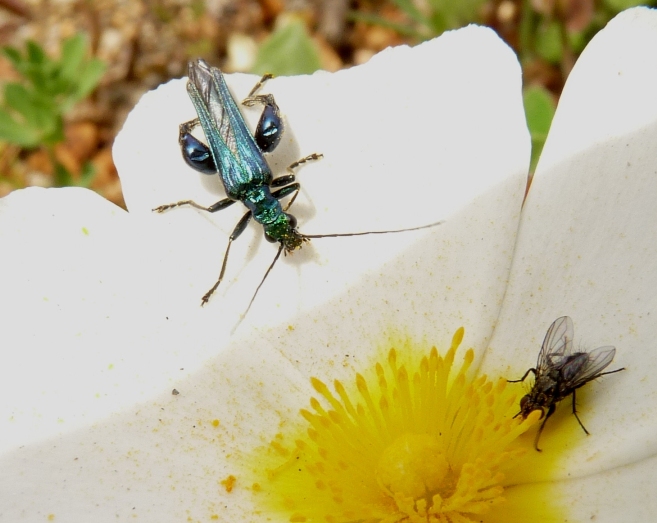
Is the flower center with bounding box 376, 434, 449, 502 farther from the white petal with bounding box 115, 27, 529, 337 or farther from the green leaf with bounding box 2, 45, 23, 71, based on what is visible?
the green leaf with bounding box 2, 45, 23, 71

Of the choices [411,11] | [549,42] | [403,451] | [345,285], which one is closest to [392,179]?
[345,285]

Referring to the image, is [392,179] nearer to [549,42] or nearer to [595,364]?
[595,364]

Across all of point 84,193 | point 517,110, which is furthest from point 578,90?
point 84,193

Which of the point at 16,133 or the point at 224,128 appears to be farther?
the point at 16,133

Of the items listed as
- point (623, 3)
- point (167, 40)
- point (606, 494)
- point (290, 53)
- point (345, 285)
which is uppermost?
point (167, 40)

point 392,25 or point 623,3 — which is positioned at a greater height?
point 392,25

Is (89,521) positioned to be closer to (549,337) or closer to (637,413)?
(549,337)
